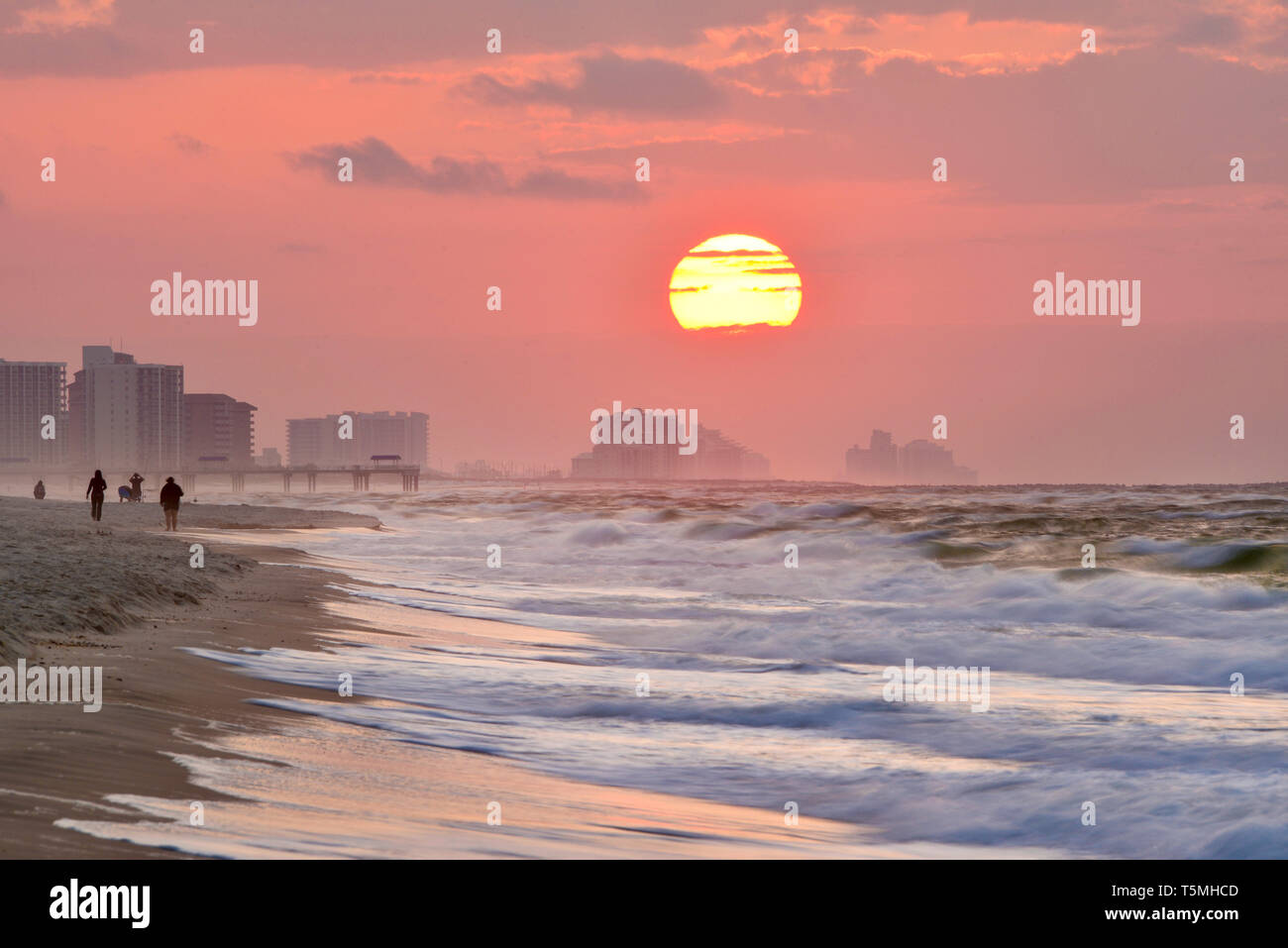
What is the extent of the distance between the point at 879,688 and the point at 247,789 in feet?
29.9

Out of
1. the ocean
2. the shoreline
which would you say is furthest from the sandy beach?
the ocean

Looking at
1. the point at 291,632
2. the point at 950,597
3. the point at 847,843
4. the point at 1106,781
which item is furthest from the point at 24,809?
the point at 950,597

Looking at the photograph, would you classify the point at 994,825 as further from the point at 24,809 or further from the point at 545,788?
the point at 24,809

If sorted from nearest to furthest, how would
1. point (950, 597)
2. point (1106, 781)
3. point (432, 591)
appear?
point (1106, 781) → point (432, 591) → point (950, 597)

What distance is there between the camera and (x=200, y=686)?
1049 centimetres

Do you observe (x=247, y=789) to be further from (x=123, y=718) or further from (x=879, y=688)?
(x=879, y=688)

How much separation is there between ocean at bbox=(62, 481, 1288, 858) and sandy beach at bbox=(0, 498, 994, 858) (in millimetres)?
248

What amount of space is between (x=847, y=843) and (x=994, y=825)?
158 centimetres

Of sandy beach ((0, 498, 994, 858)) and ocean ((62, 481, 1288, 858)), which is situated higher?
sandy beach ((0, 498, 994, 858))

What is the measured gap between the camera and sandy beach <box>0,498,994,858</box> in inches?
244

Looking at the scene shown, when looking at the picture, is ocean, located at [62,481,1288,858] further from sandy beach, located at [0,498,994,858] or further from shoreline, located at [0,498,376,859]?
shoreline, located at [0,498,376,859]

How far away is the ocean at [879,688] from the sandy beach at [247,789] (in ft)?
0.81

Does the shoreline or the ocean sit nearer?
the shoreline

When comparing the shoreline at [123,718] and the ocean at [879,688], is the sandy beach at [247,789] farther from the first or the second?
the ocean at [879,688]
